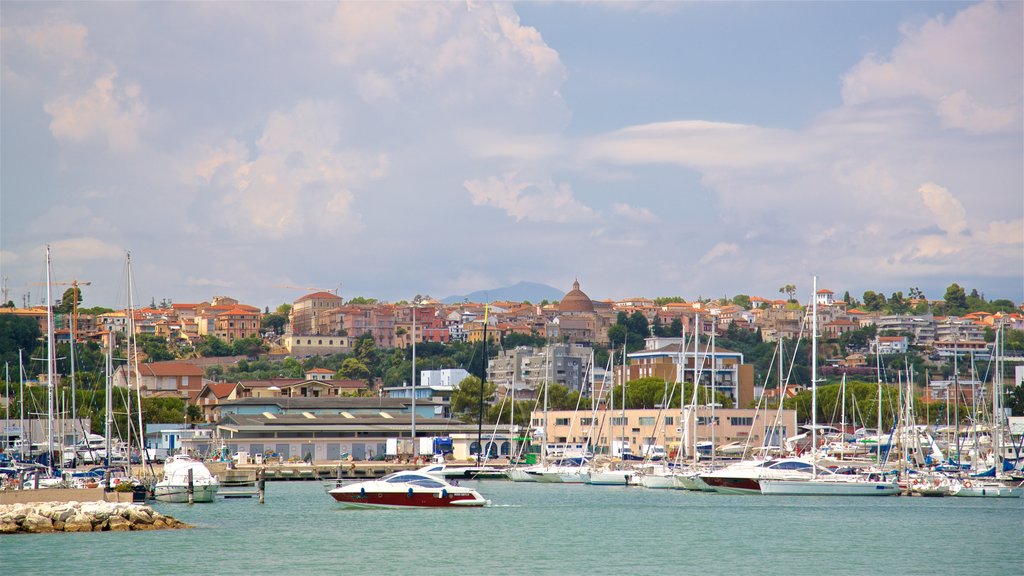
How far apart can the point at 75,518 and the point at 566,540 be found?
1429 centimetres

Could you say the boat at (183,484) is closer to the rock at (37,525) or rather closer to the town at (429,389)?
the town at (429,389)

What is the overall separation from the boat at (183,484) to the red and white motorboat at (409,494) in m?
6.93

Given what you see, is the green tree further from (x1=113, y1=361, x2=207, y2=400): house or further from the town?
(x1=113, y1=361, x2=207, y2=400): house

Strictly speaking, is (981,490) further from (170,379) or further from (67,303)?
(67,303)

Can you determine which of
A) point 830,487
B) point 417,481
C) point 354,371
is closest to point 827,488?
point 830,487

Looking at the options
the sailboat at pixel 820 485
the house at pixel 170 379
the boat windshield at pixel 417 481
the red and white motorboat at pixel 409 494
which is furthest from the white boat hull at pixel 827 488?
the house at pixel 170 379

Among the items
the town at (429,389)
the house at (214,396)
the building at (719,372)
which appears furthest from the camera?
the building at (719,372)

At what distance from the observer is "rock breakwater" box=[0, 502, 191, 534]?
128ft

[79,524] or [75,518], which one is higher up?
[75,518]

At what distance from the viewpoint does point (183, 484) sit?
171 feet

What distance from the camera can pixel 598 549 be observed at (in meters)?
39.1

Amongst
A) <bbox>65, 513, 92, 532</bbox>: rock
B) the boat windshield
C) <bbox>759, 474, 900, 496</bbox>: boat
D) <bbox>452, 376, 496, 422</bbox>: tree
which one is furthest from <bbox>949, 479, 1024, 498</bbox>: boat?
<bbox>452, 376, 496, 422</bbox>: tree

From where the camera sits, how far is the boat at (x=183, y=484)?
170 feet

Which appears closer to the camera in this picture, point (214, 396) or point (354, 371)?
point (214, 396)
